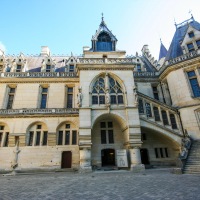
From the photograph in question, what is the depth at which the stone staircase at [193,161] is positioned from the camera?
12.5m

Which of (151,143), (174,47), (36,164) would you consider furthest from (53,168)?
(174,47)

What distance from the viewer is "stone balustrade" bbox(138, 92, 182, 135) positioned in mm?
17969

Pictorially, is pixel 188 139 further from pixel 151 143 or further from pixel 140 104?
pixel 140 104

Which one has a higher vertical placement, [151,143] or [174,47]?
[174,47]

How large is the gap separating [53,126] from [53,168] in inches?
202

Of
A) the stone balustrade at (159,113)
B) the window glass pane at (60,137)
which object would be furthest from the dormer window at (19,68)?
the stone balustrade at (159,113)

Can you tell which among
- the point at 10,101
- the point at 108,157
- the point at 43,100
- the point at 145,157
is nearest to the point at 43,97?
the point at 43,100

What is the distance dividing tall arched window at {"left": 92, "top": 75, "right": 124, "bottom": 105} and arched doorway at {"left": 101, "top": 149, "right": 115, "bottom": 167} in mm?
6652

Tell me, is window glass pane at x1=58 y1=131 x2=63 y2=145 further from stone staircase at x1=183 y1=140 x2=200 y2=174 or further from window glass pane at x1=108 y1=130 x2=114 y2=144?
stone staircase at x1=183 y1=140 x2=200 y2=174

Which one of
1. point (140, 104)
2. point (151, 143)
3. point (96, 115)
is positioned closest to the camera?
point (96, 115)

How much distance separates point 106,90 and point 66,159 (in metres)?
10.1

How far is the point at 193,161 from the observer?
1355cm

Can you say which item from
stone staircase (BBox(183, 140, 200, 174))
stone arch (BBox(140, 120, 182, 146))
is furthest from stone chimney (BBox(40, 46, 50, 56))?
stone staircase (BBox(183, 140, 200, 174))

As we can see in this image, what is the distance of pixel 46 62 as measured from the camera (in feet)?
79.8
